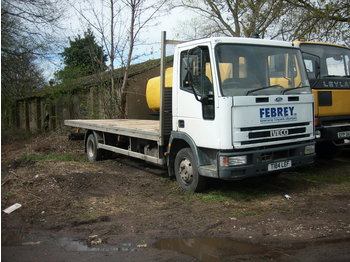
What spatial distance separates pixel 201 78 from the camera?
5.83m

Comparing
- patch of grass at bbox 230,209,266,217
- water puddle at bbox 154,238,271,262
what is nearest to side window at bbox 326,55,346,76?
patch of grass at bbox 230,209,266,217

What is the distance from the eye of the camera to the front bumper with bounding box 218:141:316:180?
557cm

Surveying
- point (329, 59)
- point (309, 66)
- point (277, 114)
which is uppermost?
point (329, 59)

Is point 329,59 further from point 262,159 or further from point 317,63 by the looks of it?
point 262,159

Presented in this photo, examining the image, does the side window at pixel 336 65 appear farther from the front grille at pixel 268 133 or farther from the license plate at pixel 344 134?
the front grille at pixel 268 133

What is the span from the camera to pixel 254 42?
614 centimetres

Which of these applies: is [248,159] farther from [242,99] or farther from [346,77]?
[346,77]

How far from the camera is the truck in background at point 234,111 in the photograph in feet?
18.3

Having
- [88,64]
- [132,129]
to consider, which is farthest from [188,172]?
[88,64]

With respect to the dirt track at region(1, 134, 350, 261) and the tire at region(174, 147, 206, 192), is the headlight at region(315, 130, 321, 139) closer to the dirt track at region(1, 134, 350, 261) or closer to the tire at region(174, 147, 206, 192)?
the dirt track at region(1, 134, 350, 261)

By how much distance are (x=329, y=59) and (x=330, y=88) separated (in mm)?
935

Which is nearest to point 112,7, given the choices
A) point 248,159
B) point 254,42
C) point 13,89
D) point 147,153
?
point 13,89

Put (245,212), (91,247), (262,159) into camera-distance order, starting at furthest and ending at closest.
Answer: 1. (262,159)
2. (245,212)
3. (91,247)

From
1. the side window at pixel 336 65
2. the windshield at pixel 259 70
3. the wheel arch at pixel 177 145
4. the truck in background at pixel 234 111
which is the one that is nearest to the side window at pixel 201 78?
the truck in background at pixel 234 111
